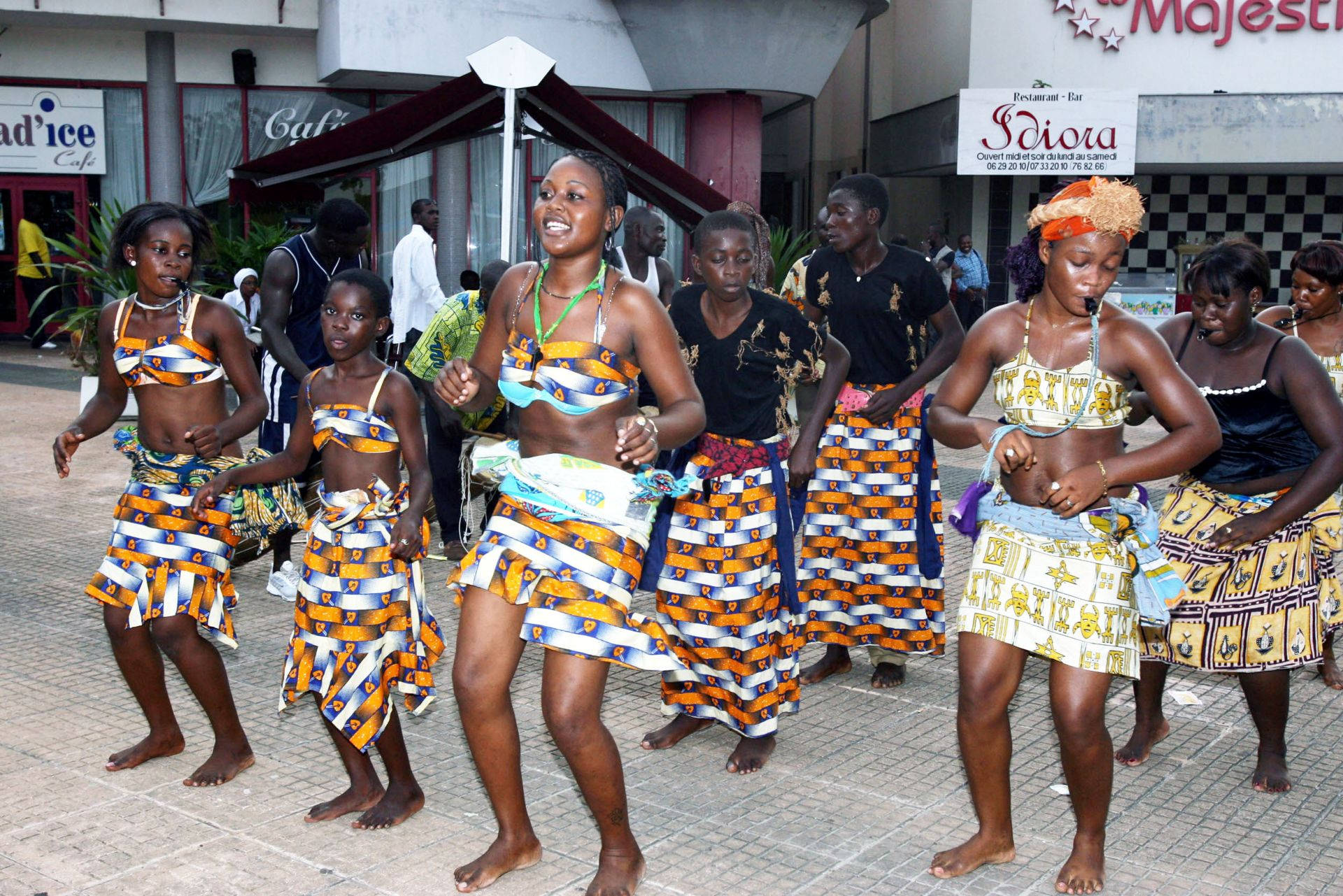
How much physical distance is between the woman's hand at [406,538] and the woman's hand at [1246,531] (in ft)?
Answer: 8.47

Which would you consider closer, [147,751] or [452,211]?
[147,751]

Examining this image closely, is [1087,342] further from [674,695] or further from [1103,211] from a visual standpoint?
[674,695]

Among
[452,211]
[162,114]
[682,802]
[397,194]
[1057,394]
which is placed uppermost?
[162,114]

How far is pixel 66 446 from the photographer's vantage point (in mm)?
4465

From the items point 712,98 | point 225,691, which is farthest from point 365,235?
point 712,98

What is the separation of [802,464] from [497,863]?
2014mm

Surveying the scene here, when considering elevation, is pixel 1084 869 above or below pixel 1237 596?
below

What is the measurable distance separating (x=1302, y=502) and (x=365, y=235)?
437cm

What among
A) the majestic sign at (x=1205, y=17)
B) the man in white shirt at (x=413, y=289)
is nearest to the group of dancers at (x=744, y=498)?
the man in white shirt at (x=413, y=289)

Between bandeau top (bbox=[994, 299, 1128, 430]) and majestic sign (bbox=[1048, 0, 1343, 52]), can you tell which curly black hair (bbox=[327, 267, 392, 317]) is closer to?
bandeau top (bbox=[994, 299, 1128, 430])

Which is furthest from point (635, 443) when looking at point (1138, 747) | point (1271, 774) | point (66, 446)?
point (1271, 774)

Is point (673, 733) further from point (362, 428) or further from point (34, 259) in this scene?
point (34, 259)

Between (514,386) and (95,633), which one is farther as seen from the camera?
(95,633)

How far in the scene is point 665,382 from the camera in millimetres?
3703
